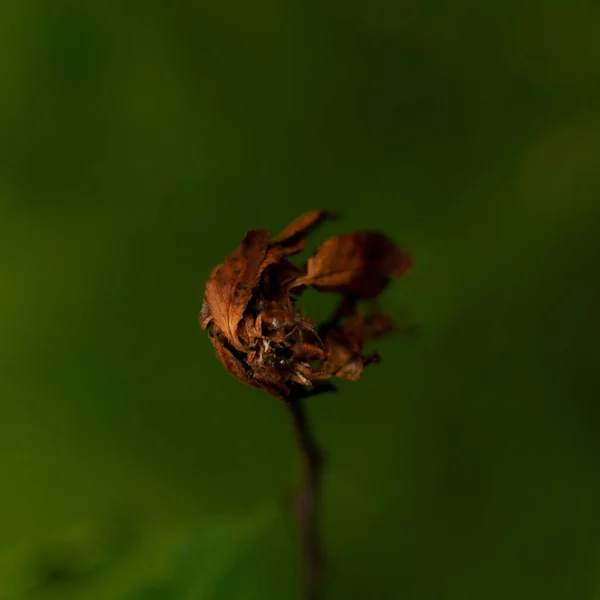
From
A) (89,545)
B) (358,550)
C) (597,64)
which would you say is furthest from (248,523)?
(597,64)

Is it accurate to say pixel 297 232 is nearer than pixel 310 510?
Yes

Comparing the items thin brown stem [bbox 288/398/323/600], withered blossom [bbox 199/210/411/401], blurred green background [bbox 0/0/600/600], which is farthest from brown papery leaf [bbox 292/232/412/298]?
blurred green background [bbox 0/0/600/600]

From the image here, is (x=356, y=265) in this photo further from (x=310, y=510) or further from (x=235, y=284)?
(x=310, y=510)

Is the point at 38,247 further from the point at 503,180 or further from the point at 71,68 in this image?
the point at 503,180

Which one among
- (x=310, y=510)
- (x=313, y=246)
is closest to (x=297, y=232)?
(x=310, y=510)

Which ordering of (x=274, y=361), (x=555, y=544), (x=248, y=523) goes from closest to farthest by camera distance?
(x=274, y=361) < (x=248, y=523) < (x=555, y=544)

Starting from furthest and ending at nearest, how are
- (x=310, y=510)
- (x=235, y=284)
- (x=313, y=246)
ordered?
(x=313, y=246)
(x=310, y=510)
(x=235, y=284)
